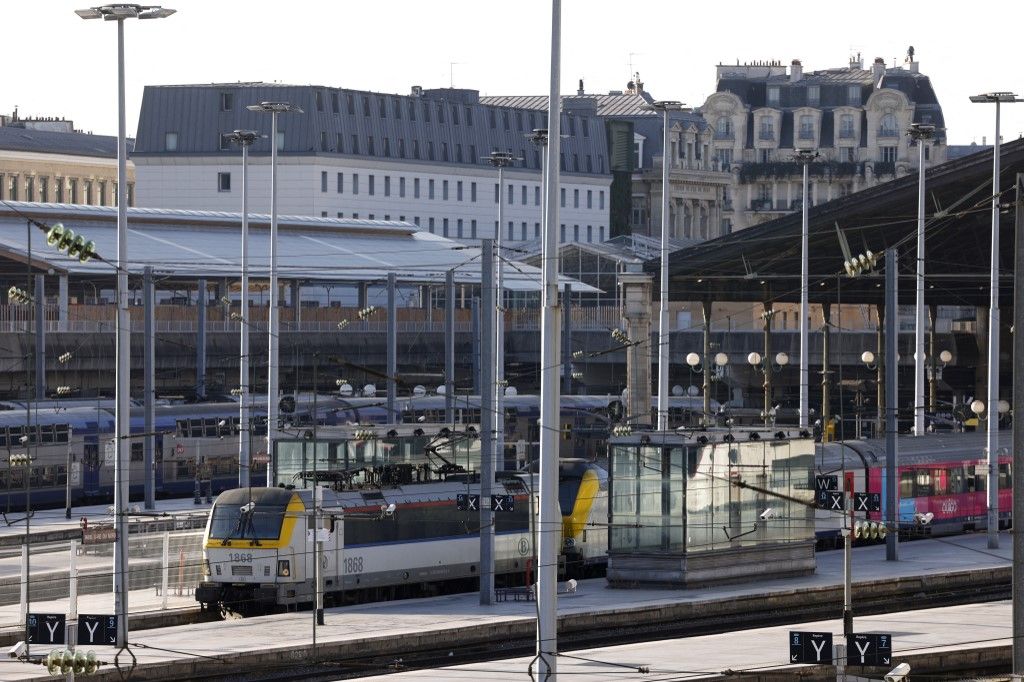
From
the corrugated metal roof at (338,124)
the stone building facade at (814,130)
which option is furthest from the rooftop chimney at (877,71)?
the corrugated metal roof at (338,124)

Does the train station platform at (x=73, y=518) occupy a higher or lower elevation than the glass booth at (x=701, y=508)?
lower

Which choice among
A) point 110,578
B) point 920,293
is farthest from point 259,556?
point 920,293

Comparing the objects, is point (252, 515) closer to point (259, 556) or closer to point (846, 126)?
point (259, 556)

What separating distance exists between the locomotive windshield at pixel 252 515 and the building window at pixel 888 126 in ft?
424

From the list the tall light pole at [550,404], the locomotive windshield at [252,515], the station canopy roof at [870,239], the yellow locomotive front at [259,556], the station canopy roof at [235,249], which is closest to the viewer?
the tall light pole at [550,404]

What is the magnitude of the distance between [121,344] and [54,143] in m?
120

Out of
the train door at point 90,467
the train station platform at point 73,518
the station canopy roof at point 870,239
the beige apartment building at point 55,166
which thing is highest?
the beige apartment building at point 55,166

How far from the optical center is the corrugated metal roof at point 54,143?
14988 cm

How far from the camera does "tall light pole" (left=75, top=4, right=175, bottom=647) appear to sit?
38375mm

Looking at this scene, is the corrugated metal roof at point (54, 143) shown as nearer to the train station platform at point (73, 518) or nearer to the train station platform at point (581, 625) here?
the train station platform at point (73, 518)

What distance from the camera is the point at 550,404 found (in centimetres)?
3008

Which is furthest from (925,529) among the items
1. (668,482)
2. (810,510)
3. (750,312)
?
(750,312)

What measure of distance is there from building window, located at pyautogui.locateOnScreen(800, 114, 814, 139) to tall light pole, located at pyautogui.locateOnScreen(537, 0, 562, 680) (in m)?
141

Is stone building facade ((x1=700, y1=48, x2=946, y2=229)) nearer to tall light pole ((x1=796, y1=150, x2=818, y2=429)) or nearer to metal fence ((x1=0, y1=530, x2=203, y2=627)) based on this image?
tall light pole ((x1=796, y1=150, x2=818, y2=429))
